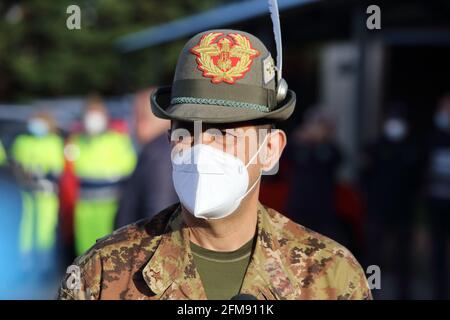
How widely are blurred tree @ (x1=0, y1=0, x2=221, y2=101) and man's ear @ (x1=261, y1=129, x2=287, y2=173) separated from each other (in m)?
29.4

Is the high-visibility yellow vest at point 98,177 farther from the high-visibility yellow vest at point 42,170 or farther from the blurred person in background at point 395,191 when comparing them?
the blurred person in background at point 395,191

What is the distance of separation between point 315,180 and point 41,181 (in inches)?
134

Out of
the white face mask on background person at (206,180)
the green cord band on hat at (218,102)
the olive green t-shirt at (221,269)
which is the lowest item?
the olive green t-shirt at (221,269)

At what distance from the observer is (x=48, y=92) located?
113 ft

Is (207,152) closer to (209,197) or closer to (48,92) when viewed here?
(209,197)

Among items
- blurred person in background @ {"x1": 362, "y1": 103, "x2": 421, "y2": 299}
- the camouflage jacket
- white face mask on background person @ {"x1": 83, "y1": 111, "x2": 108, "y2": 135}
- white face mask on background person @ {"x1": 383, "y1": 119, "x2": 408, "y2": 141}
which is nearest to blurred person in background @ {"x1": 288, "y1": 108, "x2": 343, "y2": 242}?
blurred person in background @ {"x1": 362, "y1": 103, "x2": 421, "y2": 299}

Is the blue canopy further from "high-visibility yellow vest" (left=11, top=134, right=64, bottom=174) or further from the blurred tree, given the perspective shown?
the blurred tree

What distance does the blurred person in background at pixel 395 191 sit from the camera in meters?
8.98

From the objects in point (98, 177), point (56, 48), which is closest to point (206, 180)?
point (98, 177)

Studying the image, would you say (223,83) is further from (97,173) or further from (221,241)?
(97,173)

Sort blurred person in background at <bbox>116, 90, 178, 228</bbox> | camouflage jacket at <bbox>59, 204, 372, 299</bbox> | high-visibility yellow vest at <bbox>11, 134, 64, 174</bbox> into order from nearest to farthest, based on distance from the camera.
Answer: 1. camouflage jacket at <bbox>59, 204, 372, 299</bbox>
2. blurred person in background at <bbox>116, 90, 178, 228</bbox>
3. high-visibility yellow vest at <bbox>11, 134, 64, 174</bbox>

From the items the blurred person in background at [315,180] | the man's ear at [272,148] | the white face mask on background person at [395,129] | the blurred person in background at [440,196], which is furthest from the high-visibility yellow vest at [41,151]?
the man's ear at [272,148]

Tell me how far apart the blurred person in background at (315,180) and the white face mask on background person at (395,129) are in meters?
0.50

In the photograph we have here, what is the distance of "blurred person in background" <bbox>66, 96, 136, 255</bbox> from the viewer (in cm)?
956
